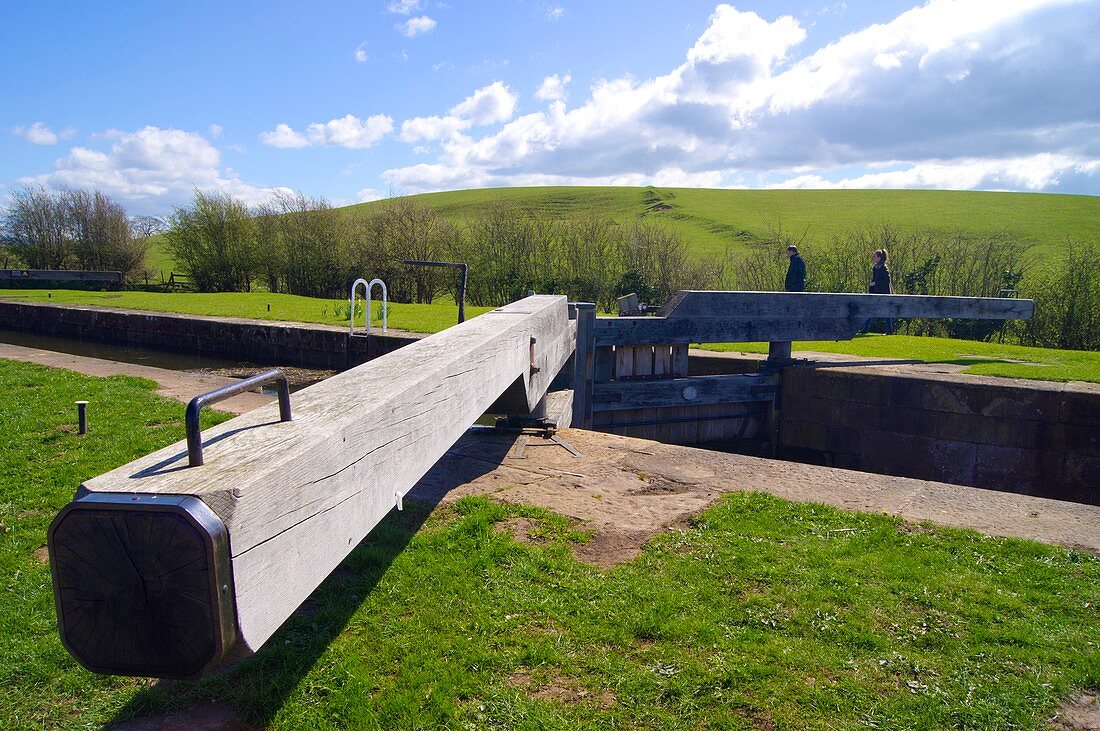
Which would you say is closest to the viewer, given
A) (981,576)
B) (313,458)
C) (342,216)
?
(313,458)

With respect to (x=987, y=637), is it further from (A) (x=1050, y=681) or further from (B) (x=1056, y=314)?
(B) (x=1056, y=314)

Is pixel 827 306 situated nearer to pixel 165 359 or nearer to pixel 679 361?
pixel 679 361

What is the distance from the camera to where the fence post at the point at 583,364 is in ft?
28.4

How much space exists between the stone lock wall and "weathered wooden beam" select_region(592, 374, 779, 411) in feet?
1.46

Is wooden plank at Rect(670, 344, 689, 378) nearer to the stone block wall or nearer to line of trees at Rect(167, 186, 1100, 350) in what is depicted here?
the stone block wall

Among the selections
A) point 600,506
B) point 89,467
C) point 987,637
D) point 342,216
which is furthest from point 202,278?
point 987,637

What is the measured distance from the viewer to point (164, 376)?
949 cm

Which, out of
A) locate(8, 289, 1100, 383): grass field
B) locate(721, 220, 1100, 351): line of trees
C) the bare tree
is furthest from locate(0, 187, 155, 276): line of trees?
locate(721, 220, 1100, 351): line of trees

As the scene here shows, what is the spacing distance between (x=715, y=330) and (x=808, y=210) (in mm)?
51168

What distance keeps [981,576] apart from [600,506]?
195 centimetres

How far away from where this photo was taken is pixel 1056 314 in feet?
46.3

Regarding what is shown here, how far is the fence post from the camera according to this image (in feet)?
28.4

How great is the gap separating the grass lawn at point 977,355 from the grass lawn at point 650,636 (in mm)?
6711

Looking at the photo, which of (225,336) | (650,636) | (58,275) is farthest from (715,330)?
(58,275)
